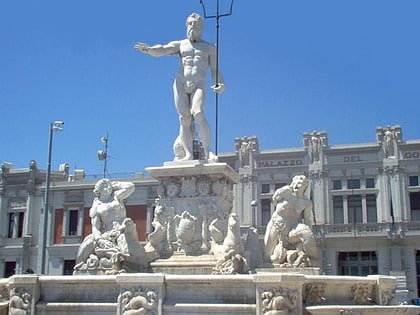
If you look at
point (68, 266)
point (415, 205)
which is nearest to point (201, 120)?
point (415, 205)

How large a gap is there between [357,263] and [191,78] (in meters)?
28.7

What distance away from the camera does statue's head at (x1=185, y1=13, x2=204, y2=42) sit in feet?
45.9

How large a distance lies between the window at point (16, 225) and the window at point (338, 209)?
73.4ft

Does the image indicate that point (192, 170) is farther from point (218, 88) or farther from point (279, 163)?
point (279, 163)

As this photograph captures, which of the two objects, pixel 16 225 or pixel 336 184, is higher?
pixel 336 184

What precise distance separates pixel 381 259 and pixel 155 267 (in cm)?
2938

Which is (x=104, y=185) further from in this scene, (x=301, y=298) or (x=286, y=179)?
(x=286, y=179)

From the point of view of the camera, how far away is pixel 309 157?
41.5 m

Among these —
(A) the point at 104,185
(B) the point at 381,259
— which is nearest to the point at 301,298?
(A) the point at 104,185

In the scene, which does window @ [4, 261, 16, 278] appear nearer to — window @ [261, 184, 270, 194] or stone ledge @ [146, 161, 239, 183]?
window @ [261, 184, 270, 194]

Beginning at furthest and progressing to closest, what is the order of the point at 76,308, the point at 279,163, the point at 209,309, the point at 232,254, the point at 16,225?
the point at 16,225 < the point at 279,163 < the point at 232,254 < the point at 76,308 < the point at 209,309

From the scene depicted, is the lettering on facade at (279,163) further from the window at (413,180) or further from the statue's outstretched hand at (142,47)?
the statue's outstretched hand at (142,47)

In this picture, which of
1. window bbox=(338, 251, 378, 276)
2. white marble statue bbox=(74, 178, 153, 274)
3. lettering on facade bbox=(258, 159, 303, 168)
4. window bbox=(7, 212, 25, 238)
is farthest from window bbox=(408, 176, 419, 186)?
white marble statue bbox=(74, 178, 153, 274)

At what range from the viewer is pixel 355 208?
40.2 meters
